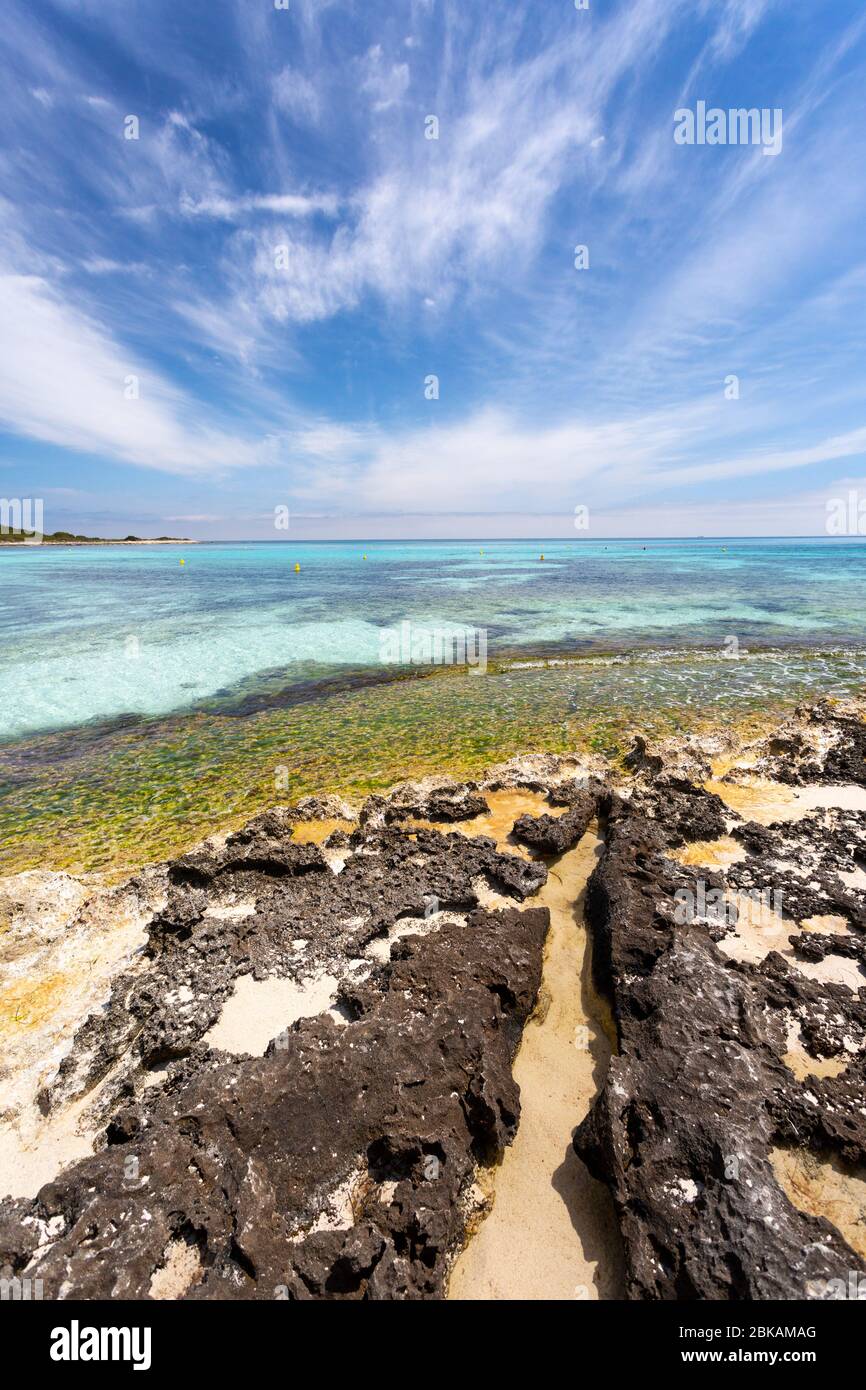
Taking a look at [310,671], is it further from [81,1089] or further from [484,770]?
[81,1089]

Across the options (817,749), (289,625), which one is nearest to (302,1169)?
(817,749)

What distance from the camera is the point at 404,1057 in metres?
4.38

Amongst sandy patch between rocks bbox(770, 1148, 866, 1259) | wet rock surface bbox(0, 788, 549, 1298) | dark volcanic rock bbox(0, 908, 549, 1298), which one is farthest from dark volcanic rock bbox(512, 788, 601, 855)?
sandy patch between rocks bbox(770, 1148, 866, 1259)

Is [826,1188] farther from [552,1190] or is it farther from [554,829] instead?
[554,829]

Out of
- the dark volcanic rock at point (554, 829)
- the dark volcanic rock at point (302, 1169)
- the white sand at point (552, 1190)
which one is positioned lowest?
the white sand at point (552, 1190)

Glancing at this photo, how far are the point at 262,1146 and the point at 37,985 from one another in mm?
4215

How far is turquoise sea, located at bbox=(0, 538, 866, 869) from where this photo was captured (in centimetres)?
1127

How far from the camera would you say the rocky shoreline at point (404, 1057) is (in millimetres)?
3334

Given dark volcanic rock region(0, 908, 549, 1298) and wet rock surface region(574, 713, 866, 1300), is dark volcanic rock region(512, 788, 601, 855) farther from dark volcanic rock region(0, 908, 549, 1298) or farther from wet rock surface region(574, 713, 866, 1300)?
dark volcanic rock region(0, 908, 549, 1298)

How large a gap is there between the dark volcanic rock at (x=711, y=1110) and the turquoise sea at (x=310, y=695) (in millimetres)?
7202

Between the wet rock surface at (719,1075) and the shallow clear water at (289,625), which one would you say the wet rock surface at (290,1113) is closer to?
the wet rock surface at (719,1075)

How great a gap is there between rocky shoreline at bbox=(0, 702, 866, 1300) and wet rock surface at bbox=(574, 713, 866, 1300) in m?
0.02

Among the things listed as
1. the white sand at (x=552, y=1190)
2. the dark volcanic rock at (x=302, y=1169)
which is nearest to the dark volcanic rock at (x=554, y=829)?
the white sand at (x=552, y=1190)

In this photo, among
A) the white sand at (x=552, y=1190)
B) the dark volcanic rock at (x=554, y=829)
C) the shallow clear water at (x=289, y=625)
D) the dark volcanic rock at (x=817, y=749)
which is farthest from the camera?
the shallow clear water at (x=289, y=625)
